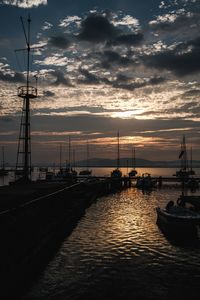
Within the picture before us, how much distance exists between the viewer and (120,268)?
750 inches

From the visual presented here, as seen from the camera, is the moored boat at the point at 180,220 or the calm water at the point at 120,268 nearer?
the calm water at the point at 120,268

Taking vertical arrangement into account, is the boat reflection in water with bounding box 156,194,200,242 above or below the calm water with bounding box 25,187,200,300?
above

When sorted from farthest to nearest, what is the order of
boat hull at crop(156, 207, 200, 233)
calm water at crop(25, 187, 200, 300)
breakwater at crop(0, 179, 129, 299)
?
boat hull at crop(156, 207, 200, 233) < calm water at crop(25, 187, 200, 300) < breakwater at crop(0, 179, 129, 299)

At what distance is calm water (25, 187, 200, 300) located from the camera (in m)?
15.3

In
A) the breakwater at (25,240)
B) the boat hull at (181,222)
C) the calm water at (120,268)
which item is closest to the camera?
the breakwater at (25,240)

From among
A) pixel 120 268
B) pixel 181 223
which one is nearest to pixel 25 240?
pixel 120 268

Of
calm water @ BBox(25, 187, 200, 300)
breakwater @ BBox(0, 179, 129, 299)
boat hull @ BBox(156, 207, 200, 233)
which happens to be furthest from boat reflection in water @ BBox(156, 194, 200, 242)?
breakwater @ BBox(0, 179, 129, 299)

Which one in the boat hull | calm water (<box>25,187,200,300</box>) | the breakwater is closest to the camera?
the breakwater

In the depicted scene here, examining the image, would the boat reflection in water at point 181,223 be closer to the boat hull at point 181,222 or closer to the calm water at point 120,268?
the boat hull at point 181,222

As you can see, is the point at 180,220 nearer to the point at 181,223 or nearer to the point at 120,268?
the point at 181,223

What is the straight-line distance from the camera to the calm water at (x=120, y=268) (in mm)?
15281

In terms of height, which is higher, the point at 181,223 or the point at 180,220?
the point at 180,220

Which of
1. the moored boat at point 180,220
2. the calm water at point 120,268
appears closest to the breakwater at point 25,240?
the calm water at point 120,268

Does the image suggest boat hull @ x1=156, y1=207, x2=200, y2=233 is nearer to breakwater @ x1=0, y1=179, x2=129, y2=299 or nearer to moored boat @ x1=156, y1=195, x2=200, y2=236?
moored boat @ x1=156, y1=195, x2=200, y2=236
